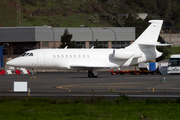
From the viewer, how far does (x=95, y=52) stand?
116 ft

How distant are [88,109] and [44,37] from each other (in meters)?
68.0

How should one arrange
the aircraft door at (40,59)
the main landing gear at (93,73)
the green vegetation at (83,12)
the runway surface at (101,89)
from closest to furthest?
the runway surface at (101,89)
the aircraft door at (40,59)
the main landing gear at (93,73)
the green vegetation at (83,12)

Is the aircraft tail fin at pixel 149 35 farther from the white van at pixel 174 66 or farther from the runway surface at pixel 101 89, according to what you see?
the runway surface at pixel 101 89

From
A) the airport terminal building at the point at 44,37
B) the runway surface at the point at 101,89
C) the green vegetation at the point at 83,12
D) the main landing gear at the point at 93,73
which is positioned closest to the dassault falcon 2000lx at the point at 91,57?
the main landing gear at the point at 93,73

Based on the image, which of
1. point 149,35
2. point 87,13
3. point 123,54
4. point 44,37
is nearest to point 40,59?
point 123,54

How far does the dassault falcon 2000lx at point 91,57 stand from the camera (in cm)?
3428

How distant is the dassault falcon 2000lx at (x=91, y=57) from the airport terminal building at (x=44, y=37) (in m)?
38.2

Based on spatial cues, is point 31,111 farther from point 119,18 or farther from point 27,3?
point 27,3

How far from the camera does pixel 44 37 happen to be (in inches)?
3130

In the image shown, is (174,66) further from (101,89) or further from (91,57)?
(101,89)

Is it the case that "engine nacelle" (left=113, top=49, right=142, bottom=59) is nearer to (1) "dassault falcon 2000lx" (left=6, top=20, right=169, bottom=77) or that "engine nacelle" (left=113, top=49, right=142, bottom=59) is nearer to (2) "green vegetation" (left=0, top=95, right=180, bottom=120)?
(1) "dassault falcon 2000lx" (left=6, top=20, right=169, bottom=77)

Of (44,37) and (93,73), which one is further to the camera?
(44,37)

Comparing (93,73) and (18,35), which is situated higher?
(18,35)

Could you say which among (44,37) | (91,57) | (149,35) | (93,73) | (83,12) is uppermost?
(83,12)
